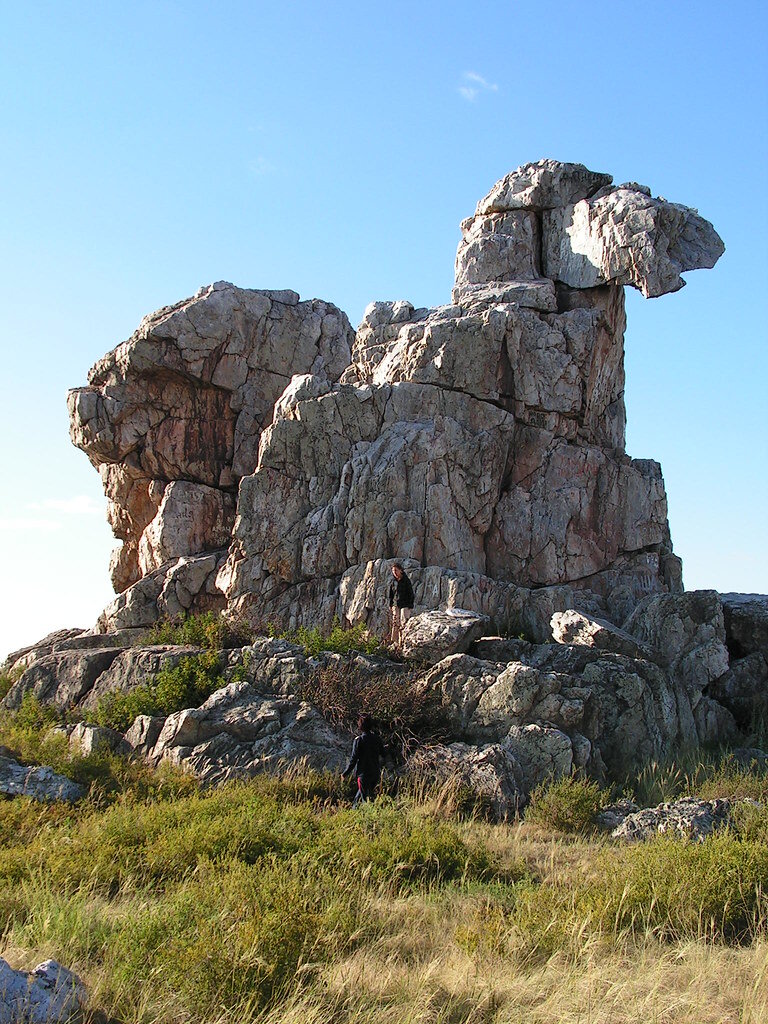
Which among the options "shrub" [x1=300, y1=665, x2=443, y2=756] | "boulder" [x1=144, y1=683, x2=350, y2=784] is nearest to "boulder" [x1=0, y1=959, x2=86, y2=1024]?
"boulder" [x1=144, y1=683, x2=350, y2=784]

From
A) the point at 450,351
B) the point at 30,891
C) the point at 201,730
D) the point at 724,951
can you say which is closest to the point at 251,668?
the point at 201,730

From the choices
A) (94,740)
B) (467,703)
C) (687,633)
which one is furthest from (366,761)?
(687,633)

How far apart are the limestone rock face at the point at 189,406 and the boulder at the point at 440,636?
43.3ft

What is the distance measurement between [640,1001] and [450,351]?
19539mm

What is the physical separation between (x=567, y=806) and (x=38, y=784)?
24.6 feet

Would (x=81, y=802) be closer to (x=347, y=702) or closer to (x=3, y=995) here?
(x=347, y=702)

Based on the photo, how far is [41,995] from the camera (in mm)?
6492

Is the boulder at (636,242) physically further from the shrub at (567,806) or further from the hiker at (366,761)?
the hiker at (366,761)

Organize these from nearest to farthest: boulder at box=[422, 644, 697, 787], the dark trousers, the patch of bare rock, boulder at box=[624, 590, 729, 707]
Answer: the dark trousers → boulder at box=[422, 644, 697, 787] → the patch of bare rock → boulder at box=[624, 590, 729, 707]

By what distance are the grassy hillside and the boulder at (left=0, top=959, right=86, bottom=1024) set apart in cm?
24

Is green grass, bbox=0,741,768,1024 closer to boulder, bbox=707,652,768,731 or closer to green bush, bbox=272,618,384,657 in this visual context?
green bush, bbox=272,618,384,657

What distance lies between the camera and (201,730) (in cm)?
1493

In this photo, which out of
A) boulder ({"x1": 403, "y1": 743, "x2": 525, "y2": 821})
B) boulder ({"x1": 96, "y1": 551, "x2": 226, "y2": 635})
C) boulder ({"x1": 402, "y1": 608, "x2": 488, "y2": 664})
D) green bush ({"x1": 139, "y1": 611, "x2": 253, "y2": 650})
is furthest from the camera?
boulder ({"x1": 96, "y1": 551, "x2": 226, "y2": 635})

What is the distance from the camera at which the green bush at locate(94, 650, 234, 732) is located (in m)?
16.1
